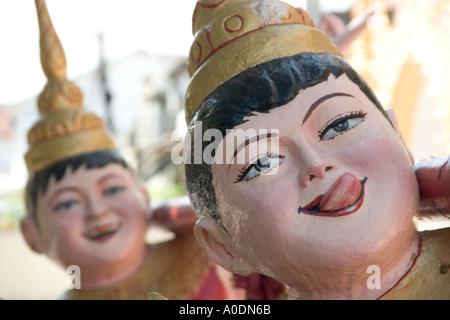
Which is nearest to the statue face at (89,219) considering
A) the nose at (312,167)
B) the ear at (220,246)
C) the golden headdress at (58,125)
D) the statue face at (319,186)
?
the golden headdress at (58,125)

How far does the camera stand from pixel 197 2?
4.46 feet

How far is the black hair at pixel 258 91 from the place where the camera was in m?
1.14

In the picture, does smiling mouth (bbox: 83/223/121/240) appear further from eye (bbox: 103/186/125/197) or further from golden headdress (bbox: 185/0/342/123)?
golden headdress (bbox: 185/0/342/123)

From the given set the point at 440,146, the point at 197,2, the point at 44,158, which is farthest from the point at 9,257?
the point at 197,2

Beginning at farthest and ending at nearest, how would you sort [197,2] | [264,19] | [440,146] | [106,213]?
[440,146] < [106,213] < [197,2] < [264,19]

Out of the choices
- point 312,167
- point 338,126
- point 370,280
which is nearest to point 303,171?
point 312,167

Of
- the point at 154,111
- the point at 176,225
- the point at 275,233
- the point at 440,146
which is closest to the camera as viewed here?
the point at 275,233

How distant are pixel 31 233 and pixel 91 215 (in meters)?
0.39

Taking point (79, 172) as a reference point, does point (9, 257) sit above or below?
above

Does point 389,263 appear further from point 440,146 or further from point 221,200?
point 440,146

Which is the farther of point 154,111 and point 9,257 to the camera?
point 154,111

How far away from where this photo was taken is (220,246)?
1277 mm

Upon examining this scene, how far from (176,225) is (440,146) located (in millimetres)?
1381
